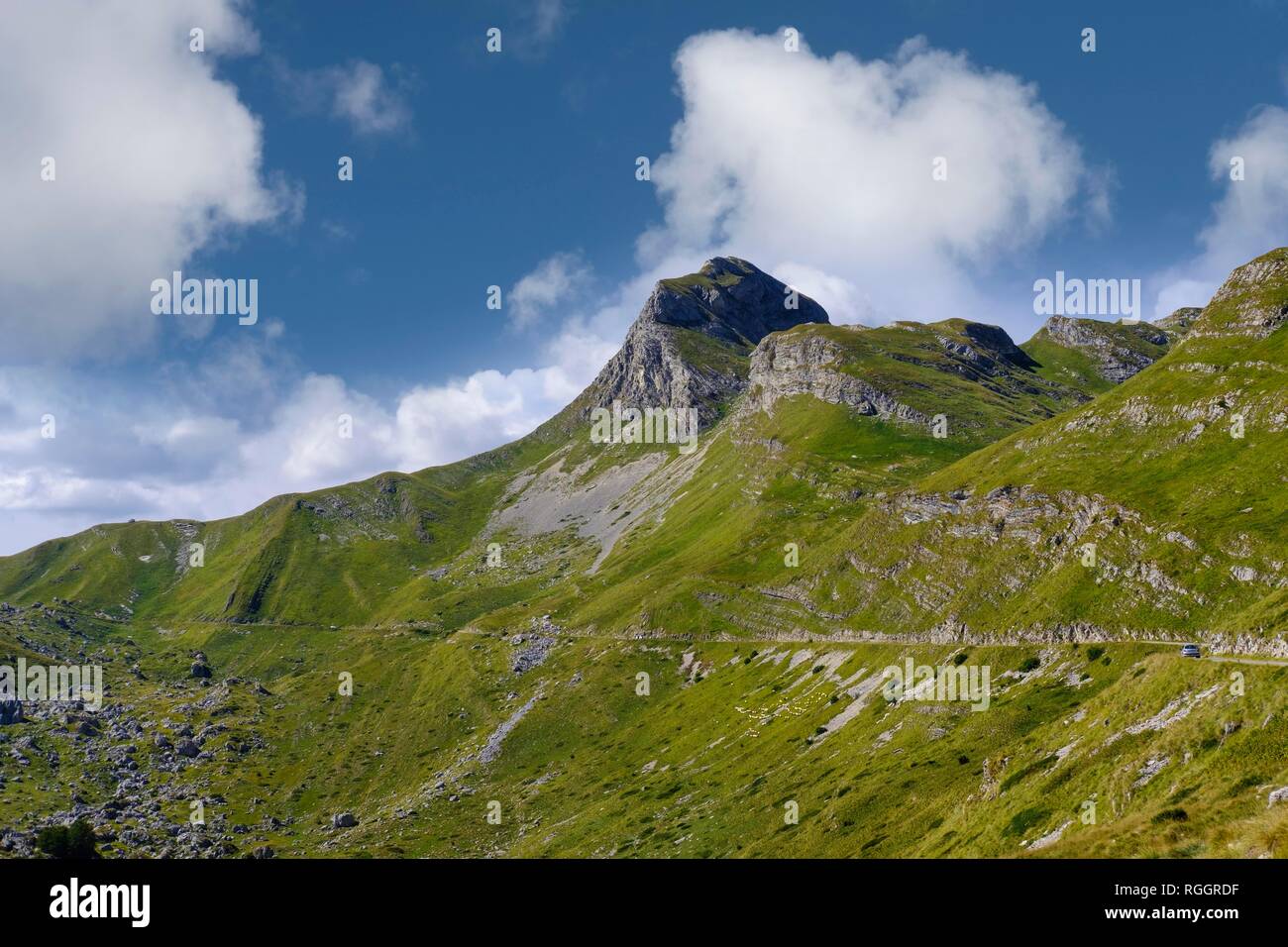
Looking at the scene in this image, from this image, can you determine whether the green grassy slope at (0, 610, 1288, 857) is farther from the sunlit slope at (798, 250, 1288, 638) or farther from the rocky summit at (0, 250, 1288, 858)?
the sunlit slope at (798, 250, 1288, 638)

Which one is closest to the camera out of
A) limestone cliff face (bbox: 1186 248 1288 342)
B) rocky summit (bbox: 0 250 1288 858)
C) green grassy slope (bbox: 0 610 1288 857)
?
green grassy slope (bbox: 0 610 1288 857)

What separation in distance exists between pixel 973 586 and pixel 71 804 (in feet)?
684

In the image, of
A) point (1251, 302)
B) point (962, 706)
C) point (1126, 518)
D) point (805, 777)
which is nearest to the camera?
point (962, 706)

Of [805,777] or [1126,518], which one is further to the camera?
[1126,518]

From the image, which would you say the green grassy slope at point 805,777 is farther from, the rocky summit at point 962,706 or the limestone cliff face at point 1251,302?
the limestone cliff face at point 1251,302

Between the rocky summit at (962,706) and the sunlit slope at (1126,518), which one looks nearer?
the rocky summit at (962,706)

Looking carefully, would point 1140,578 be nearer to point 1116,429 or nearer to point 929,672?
point 929,672

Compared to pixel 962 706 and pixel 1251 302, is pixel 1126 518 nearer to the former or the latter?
pixel 962 706

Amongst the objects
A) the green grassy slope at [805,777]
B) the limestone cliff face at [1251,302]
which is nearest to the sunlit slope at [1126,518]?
the limestone cliff face at [1251,302]

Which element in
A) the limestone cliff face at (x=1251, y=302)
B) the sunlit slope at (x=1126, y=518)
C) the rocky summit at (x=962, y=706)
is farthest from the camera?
the limestone cliff face at (x=1251, y=302)

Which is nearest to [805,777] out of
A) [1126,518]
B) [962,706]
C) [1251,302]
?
[962,706]

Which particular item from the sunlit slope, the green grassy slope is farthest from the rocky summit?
the sunlit slope
